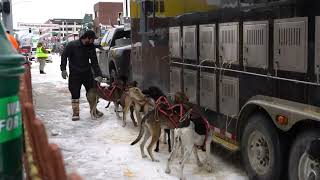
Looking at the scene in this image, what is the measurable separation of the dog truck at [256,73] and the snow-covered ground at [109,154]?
497 millimetres

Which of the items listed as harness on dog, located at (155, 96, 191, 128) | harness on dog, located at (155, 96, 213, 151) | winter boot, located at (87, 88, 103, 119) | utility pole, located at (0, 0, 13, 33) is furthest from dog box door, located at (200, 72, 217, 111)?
utility pole, located at (0, 0, 13, 33)

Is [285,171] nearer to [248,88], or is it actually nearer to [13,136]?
[248,88]

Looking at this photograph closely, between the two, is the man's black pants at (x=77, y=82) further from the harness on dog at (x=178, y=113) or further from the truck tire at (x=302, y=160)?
the truck tire at (x=302, y=160)

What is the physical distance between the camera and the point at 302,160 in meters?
4.78

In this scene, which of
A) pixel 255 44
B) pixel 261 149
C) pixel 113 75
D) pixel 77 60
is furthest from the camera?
pixel 113 75

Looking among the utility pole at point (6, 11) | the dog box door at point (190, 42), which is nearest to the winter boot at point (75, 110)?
the utility pole at point (6, 11)

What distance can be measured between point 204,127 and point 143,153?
4.47 ft

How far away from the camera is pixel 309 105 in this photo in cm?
462

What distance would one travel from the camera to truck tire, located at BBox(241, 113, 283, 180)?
5.16 meters

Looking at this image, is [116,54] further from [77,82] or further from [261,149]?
[261,149]

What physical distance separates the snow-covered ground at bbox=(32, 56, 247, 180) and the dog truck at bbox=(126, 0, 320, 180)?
19.6 inches

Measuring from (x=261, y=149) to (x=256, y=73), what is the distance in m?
0.79

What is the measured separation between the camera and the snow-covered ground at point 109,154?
6273 mm

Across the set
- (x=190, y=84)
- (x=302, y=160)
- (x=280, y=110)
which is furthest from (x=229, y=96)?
(x=302, y=160)
